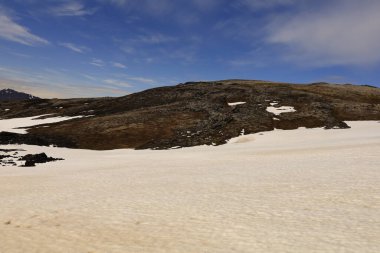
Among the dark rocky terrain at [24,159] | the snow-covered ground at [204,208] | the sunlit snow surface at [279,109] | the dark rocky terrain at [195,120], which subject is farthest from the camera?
the sunlit snow surface at [279,109]

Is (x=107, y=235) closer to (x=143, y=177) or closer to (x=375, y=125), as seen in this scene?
(x=143, y=177)

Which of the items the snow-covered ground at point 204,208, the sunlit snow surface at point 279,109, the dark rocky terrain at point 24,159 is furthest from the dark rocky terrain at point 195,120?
the snow-covered ground at point 204,208

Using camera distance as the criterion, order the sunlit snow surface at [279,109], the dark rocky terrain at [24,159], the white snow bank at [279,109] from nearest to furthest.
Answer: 1. the dark rocky terrain at [24,159]
2. the white snow bank at [279,109]
3. the sunlit snow surface at [279,109]

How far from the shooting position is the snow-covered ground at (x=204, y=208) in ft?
44.6

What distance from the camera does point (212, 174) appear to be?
93.2 feet

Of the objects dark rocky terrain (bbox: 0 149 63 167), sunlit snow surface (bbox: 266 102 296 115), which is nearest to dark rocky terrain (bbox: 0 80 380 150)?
sunlit snow surface (bbox: 266 102 296 115)

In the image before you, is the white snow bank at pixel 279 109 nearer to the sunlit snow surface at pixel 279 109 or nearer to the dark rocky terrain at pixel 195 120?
the sunlit snow surface at pixel 279 109

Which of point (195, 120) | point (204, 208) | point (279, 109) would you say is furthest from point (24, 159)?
point (279, 109)

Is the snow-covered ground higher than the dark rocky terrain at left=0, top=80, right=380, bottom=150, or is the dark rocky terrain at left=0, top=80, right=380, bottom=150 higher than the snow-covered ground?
the dark rocky terrain at left=0, top=80, right=380, bottom=150

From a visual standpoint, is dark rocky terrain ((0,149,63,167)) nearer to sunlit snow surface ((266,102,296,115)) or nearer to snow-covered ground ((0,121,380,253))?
snow-covered ground ((0,121,380,253))

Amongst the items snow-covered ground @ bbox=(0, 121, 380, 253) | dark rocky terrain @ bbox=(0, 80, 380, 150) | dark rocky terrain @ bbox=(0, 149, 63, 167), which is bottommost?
snow-covered ground @ bbox=(0, 121, 380, 253)

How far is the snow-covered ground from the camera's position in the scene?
1360 centimetres

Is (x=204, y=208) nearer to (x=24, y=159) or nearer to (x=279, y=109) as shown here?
(x=24, y=159)

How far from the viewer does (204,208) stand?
18.4m
